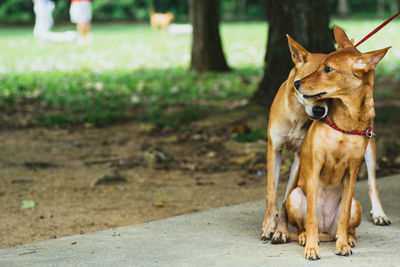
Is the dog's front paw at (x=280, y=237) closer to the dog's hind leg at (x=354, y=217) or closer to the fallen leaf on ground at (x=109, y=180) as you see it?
the dog's hind leg at (x=354, y=217)

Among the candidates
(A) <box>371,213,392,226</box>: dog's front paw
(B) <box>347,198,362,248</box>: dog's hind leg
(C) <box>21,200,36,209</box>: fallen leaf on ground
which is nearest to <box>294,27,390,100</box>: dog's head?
(B) <box>347,198,362,248</box>: dog's hind leg

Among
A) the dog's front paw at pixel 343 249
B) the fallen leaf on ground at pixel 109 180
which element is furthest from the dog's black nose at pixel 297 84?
the fallen leaf on ground at pixel 109 180

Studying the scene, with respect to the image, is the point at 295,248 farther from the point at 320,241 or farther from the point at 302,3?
the point at 302,3

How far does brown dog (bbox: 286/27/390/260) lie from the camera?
3.76 meters

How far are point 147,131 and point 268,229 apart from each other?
17.0ft

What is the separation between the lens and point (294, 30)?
804 centimetres

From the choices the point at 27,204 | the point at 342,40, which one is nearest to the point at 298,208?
the point at 342,40

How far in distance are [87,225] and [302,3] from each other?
4298 millimetres

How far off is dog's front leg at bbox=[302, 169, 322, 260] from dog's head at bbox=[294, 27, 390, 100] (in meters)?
0.52

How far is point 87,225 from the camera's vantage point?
18.4ft

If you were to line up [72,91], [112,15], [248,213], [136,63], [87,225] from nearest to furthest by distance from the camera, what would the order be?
[248,213], [87,225], [72,91], [136,63], [112,15]

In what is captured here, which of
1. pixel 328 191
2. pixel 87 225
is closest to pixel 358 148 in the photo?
pixel 328 191

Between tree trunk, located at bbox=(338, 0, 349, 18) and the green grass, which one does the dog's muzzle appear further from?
tree trunk, located at bbox=(338, 0, 349, 18)

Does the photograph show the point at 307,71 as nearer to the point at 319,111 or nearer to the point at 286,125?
the point at 319,111
